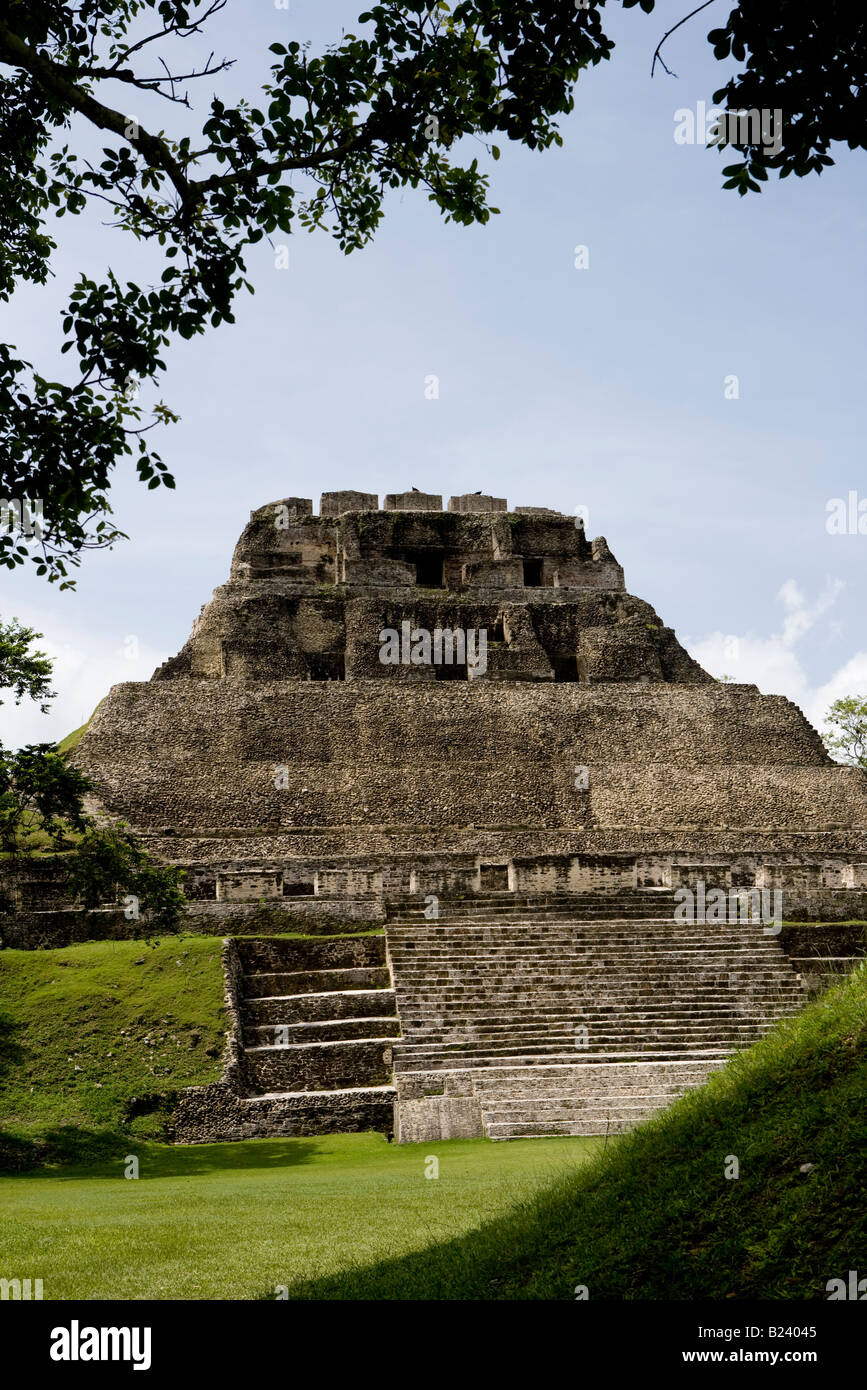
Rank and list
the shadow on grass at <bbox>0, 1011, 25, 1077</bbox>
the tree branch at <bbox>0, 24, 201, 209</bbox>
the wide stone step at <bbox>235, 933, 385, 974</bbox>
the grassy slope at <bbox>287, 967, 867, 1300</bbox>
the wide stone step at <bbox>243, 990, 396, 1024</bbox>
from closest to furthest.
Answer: the grassy slope at <bbox>287, 967, 867, 1300</bbox> → the tree branch at <bbox>0, 24, 201, 209</bbox> → the shadow on grass at <bbox>0, 1011, 25, 1077</bbox> → the wide stone step at <bbox>243, 990, 396, 1024</bbox> → the wide stone step at <bbox>235, 933, 385, 974</bbox>

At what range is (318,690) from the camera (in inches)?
1100

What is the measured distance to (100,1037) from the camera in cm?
1362

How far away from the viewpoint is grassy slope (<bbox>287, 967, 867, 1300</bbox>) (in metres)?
4.19

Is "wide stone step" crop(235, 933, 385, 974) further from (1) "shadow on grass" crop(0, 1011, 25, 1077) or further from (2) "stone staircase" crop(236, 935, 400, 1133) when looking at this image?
(1) "shadow on grass" crop(0, 1011, 25, 1077)

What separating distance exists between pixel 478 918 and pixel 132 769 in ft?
34.8

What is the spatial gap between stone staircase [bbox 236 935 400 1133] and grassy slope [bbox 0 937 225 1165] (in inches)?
20.3

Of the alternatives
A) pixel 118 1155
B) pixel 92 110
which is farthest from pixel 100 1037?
pixel 92 110

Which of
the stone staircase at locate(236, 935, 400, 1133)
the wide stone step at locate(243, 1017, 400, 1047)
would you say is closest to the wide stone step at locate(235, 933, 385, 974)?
the stone staircase at locate(236, 935, 400, 1133)

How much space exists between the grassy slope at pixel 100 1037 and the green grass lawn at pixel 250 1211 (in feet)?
2.53

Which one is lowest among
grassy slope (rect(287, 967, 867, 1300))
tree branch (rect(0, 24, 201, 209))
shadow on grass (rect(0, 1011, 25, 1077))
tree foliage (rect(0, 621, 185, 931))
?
shadow on grass (rect(0, 1011, 25, 1077))

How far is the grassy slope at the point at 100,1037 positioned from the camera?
1221 cm

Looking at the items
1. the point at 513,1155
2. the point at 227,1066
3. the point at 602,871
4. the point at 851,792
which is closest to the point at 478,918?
the point at 602,871

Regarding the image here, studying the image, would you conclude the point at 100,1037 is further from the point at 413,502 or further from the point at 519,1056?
the point at 413,502

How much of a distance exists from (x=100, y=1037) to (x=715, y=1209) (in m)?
10.5
